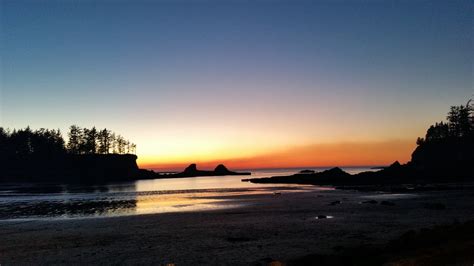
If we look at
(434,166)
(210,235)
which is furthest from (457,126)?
(210,235)

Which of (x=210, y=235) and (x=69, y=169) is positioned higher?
(x=69, y=169)

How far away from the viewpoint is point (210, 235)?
3078 centimetres

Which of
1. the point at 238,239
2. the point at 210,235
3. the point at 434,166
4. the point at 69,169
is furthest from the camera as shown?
the point at 69,169

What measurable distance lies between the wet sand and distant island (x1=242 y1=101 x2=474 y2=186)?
61.5 m

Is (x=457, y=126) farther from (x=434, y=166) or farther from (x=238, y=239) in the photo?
(x=238, y=239)

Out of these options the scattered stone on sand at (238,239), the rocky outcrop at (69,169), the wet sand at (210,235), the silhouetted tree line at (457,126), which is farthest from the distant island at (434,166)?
the rocky outcrop at (69,169)

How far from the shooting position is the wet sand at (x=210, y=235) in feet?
77.5

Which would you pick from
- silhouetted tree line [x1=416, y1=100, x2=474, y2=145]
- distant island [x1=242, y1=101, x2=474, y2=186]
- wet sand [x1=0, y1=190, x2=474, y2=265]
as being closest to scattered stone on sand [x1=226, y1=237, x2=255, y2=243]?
wet sand [x1=0, y1=190, x2=474, y2=265]

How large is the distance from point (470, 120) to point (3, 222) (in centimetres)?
14899

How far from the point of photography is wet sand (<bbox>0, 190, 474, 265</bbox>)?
2361 centimetres

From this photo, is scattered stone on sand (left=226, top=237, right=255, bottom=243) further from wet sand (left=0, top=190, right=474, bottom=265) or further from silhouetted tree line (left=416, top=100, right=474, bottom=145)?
silhouetted tree line (left=416, top=100, right=474, bottom=145)

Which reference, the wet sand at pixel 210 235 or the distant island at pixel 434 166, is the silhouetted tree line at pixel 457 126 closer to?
the distant island at pixel 434 166

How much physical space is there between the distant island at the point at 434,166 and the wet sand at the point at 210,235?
61.5 m

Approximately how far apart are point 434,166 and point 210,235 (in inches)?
4594
